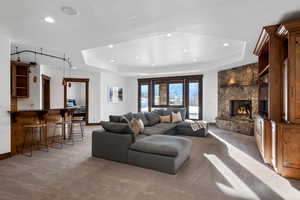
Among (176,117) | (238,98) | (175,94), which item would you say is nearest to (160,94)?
(175,94)

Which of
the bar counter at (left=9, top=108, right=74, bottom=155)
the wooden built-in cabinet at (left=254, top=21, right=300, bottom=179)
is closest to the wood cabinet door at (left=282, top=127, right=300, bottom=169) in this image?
the wooden built-in cabinet at (left=254, top=21, right=300, bottom=179)

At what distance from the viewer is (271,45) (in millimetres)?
3135

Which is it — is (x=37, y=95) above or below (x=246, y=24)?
below

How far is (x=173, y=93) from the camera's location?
901 cm

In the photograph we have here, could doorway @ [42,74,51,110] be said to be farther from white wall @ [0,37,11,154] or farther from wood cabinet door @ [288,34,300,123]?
wood cabinet door @ [288,34,300,123]

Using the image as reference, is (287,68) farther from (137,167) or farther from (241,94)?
(241,94)

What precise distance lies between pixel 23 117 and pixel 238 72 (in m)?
7.68

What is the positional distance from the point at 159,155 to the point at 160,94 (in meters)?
6.69

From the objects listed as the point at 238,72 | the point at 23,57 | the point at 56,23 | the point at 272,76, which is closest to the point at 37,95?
the point at 23,57

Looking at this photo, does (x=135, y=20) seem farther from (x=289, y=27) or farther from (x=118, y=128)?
(x=289, y=27)

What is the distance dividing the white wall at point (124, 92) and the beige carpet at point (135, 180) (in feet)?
15.5

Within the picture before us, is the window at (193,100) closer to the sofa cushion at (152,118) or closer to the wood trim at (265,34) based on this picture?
the sofa cushion at (152,118)

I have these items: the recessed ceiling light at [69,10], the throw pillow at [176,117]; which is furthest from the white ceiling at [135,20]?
the throw pillow at [176,117]

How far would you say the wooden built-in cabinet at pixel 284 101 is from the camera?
8.61 feet
